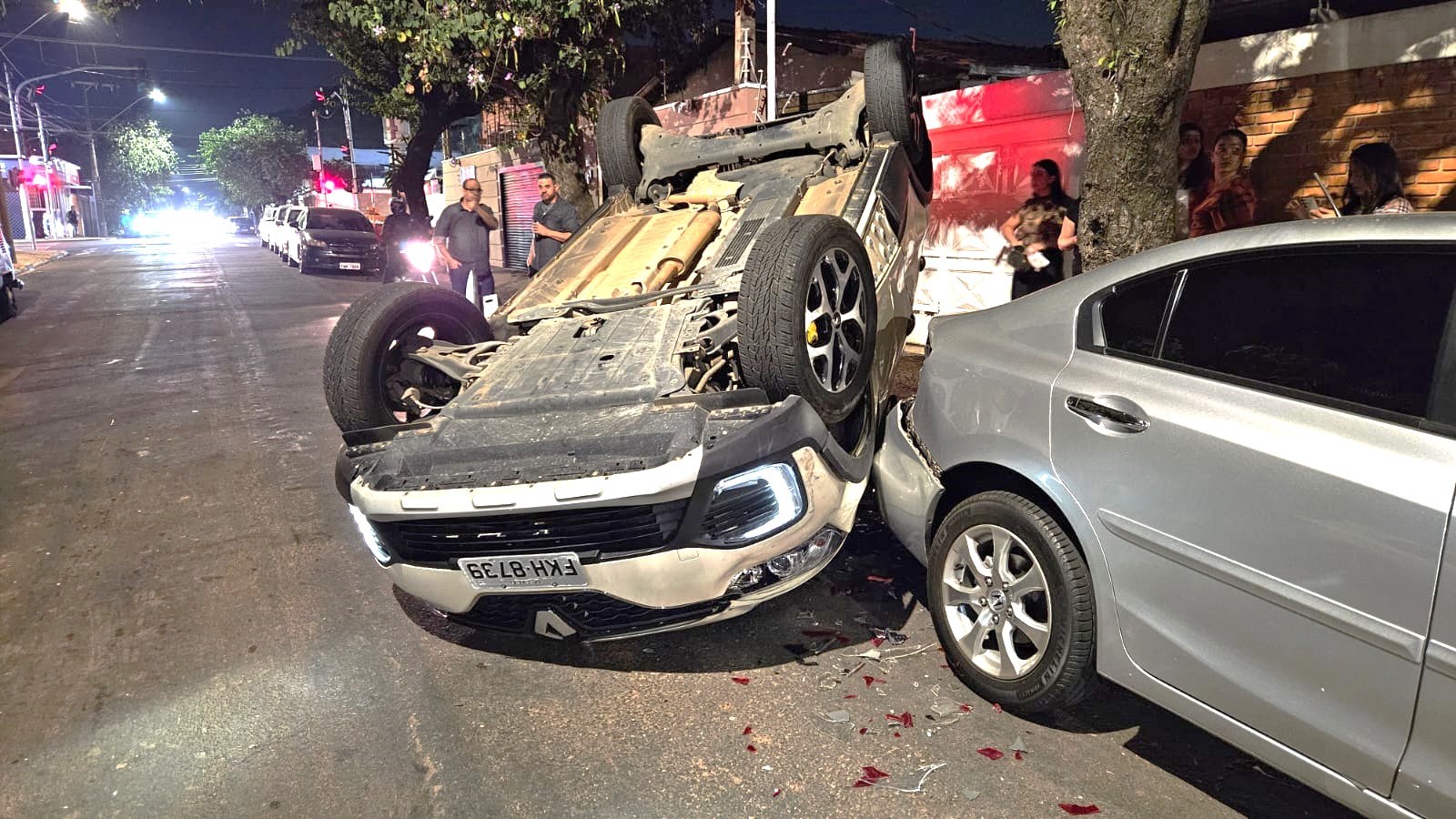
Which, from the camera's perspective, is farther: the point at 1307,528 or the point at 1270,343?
the point at 1270,343

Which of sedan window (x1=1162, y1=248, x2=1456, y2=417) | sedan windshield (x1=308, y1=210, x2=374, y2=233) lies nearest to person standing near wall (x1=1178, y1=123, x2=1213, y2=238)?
sedan window (x1=1162, y1=248, x2=1456, y2=417)

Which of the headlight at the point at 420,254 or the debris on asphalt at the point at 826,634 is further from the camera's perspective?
the headlight at the point at 420,254

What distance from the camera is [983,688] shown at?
292 cm

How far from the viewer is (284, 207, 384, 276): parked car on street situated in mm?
20125

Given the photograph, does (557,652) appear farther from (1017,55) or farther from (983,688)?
(1017,55)

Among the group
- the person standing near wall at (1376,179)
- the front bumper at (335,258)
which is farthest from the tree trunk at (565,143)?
the front bumper at (335,258)

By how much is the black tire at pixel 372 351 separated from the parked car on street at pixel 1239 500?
251cm

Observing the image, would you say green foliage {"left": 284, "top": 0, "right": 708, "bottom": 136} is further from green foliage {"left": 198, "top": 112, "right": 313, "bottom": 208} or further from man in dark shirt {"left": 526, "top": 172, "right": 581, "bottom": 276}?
green foliage {"left": 198, "top": 112, "right": 313, "bottom": 208}

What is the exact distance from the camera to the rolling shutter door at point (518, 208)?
69.5ft

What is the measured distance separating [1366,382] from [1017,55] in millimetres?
14680

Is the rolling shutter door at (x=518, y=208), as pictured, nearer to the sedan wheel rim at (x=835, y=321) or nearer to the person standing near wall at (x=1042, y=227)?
the person standing near wall at (x=1042, y=227)

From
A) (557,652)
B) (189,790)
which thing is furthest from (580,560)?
(189,790)

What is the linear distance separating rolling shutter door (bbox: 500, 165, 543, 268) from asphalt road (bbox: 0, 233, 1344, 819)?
55.9 feet

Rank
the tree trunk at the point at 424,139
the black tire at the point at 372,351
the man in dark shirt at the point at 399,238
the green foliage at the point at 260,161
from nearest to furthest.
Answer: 1. the black tire at the point at 372,351
2. the man in dark shirt at the point at 399,238
3. the tree trunk at the point at 424,139
4. the green foliage at the point at 260,161
